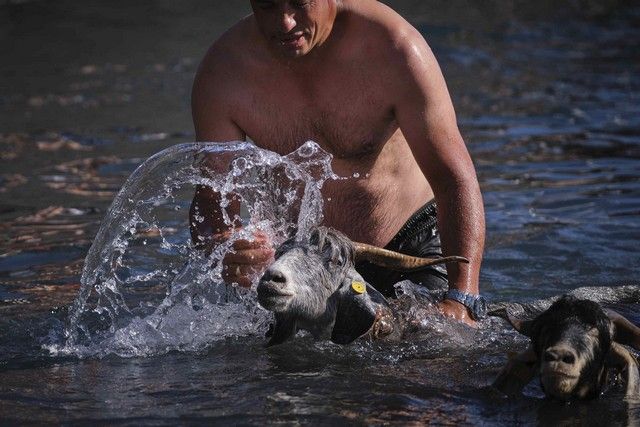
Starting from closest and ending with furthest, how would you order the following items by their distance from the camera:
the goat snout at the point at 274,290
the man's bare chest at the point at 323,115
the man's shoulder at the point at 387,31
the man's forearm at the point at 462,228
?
Answer: the goat snout at the point at 274,290 → the man's forearm at the point at 462,228 → the man's shoulder at the point at 387,31 → the man's bare chest at the point at 323,115

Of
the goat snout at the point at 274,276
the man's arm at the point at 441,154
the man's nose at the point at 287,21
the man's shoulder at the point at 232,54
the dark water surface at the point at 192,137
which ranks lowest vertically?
the dark water surface at the point at 192,137

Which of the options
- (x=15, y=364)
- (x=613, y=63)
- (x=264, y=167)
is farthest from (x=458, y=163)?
(x=613, y=63)

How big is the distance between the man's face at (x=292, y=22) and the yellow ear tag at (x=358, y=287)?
1.31 metres

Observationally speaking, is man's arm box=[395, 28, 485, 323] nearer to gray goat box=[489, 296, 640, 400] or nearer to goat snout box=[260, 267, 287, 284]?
gray goat box=[489, 296, 640, 400]

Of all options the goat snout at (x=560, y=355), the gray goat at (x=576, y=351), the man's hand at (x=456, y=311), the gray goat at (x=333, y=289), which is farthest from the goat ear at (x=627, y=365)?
the man's hand at (x=456, y=311)

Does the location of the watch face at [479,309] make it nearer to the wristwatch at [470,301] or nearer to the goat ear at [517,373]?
the wristwatch at [470,301]

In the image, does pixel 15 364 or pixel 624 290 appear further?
pixel 624 290

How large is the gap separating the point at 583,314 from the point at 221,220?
2246 millimetres

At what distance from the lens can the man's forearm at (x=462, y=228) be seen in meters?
6.07

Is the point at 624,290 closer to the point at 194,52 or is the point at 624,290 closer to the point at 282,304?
the point at 282,304

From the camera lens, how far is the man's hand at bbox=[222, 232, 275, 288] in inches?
236

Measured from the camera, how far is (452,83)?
14.7 m

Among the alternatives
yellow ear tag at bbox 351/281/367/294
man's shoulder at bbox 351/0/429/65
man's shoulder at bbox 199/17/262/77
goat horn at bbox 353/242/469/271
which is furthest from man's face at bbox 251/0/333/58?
yellow ear tag at bbox 351/281/367/294

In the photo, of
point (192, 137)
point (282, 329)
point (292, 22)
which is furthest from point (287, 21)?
point (192, 137)
